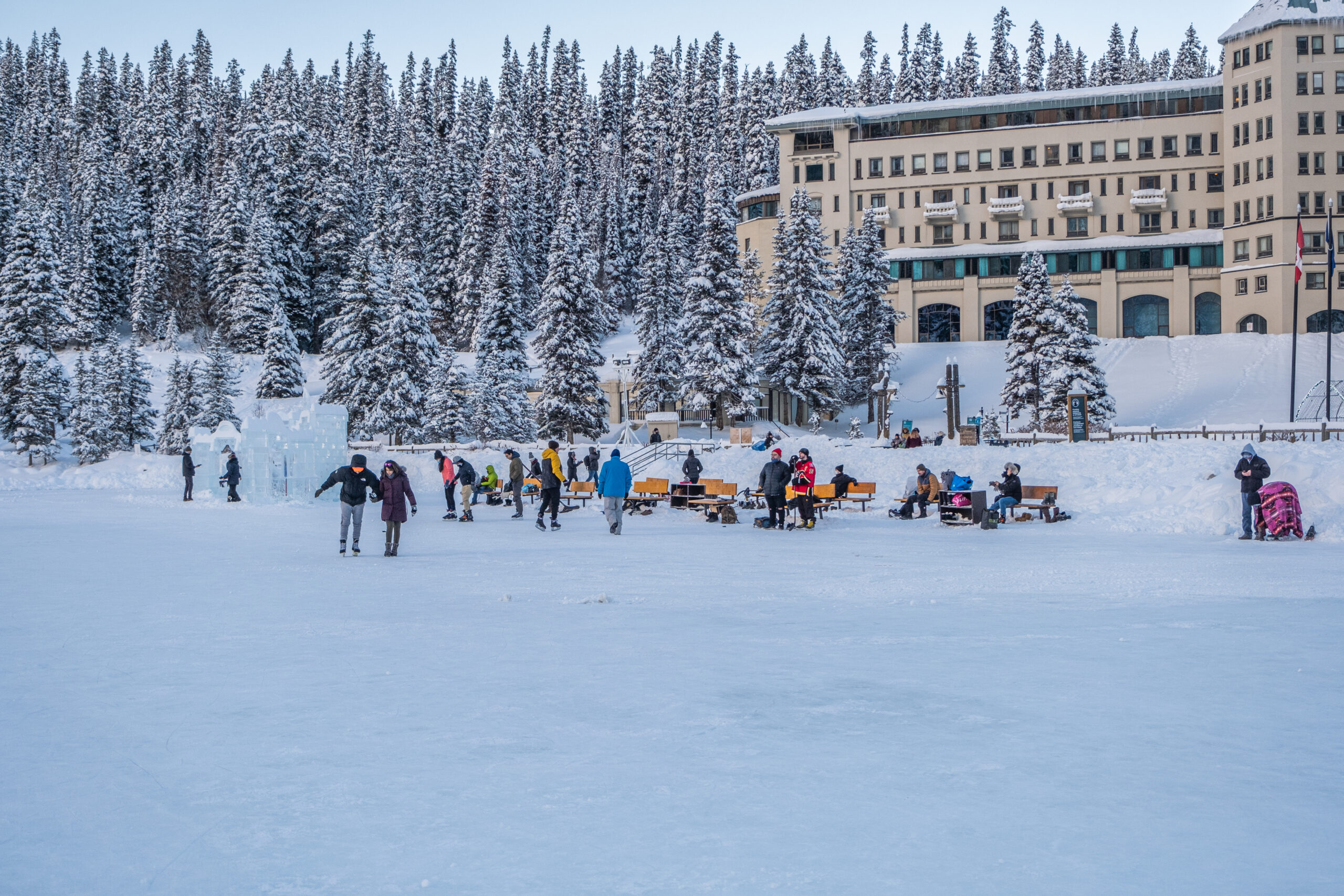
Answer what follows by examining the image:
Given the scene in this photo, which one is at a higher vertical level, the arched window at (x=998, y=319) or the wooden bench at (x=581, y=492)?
the arched window at (x=998, y=319)

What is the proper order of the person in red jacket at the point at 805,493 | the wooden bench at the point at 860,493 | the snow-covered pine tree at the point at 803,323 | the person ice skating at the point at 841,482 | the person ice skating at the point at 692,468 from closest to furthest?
the person in red jacket at the point at 805,493, the person ice skating at the point at 841,482, the wooden bench at the point at 860,493, the person ice skating at the point at 692,468, the snow-covered pine tree at the point at 803,323

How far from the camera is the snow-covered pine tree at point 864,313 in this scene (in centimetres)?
5959

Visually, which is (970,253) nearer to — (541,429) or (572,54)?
(541,429)

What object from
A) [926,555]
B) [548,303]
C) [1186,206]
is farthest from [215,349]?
[1186,206]

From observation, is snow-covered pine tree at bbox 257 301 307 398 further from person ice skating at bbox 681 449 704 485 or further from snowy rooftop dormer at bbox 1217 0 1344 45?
snowy rooftop dormer at bbox 1217 0 1344 45

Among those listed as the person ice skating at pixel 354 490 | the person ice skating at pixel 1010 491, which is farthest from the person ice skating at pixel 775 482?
the person ice skating at pixel 354 490

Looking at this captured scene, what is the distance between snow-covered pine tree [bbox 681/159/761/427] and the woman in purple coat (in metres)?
36.0

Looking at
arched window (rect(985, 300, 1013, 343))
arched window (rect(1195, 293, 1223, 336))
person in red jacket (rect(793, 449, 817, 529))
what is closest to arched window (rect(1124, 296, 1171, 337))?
arched window (rect(1195, 293, 1223, 336))

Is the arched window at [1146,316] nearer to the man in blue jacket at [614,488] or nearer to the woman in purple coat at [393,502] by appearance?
the man in blue jacket at [614,488]

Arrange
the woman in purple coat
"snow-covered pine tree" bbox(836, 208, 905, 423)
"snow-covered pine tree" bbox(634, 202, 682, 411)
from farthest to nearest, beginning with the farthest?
1. "snow-covered pine tree" bbox(836, 208, 905, 423)
2. "snow-covered pine tree" bbox(634, 202, 682, 411)
3. the woman in purple coat

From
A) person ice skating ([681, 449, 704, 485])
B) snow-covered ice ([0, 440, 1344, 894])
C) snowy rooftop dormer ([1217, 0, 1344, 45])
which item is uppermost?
snowy rooftop dormer ([1217, 0, 1344, 45])

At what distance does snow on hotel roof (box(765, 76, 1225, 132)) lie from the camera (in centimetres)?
6881

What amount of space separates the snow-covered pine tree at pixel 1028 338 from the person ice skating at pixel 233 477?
3580 centimetres

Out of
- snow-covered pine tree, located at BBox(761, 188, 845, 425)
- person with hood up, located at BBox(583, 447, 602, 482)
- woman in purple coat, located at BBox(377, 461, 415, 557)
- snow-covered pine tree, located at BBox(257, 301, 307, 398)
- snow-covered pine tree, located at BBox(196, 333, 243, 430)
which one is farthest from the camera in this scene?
snow-covered pine tree, located at BBox(257, 301, 307, 398)
